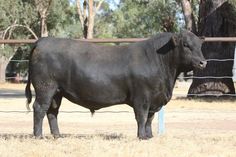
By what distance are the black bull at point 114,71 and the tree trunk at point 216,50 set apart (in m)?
11.0

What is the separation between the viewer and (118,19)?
65.0m

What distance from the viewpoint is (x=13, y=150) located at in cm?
728

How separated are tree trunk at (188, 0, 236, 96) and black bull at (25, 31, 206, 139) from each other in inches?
434

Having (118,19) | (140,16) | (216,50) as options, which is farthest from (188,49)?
(118,19)

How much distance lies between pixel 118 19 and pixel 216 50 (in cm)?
4601

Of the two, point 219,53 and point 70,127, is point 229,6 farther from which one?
point 70,127

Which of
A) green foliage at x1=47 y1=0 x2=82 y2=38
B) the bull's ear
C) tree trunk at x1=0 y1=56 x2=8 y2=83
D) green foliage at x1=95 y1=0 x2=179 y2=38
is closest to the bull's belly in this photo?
the bull's ear

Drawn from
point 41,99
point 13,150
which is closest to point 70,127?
point 41,99

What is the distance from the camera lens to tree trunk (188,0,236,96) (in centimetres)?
1944

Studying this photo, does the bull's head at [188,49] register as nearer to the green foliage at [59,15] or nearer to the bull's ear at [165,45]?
the bull's ear at [165,45]

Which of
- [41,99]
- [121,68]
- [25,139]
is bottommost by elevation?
[25,139]

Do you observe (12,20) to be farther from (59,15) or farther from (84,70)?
(84,70)

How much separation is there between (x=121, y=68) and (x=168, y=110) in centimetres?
826

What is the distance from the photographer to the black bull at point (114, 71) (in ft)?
27.0
